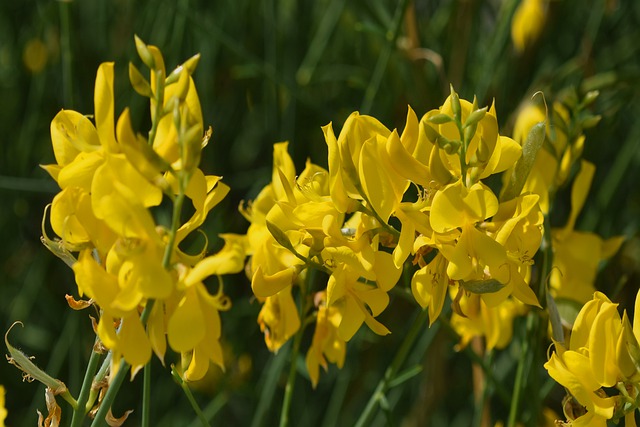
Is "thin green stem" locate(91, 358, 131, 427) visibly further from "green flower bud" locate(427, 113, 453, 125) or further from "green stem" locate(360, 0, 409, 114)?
"green stem" locate(360, 0, 409, 114)

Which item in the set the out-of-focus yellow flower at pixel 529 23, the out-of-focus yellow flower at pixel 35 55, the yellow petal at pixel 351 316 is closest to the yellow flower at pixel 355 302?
the yellow petal at pixel 351 316

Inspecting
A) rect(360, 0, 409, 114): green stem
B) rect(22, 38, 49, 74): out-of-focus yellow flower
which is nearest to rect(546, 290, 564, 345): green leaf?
rect(360, 0, 409, 114): green stem

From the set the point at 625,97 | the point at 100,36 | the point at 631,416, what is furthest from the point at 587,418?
the point at 100,36

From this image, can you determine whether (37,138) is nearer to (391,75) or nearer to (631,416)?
(391,75)

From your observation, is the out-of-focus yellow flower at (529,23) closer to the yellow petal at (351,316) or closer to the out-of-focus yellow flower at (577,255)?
the out-of-focus yellow flower at (577,255)

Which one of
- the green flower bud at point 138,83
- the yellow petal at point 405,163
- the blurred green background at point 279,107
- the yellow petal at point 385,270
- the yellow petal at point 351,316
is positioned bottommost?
the blurred green background at point 279,107
